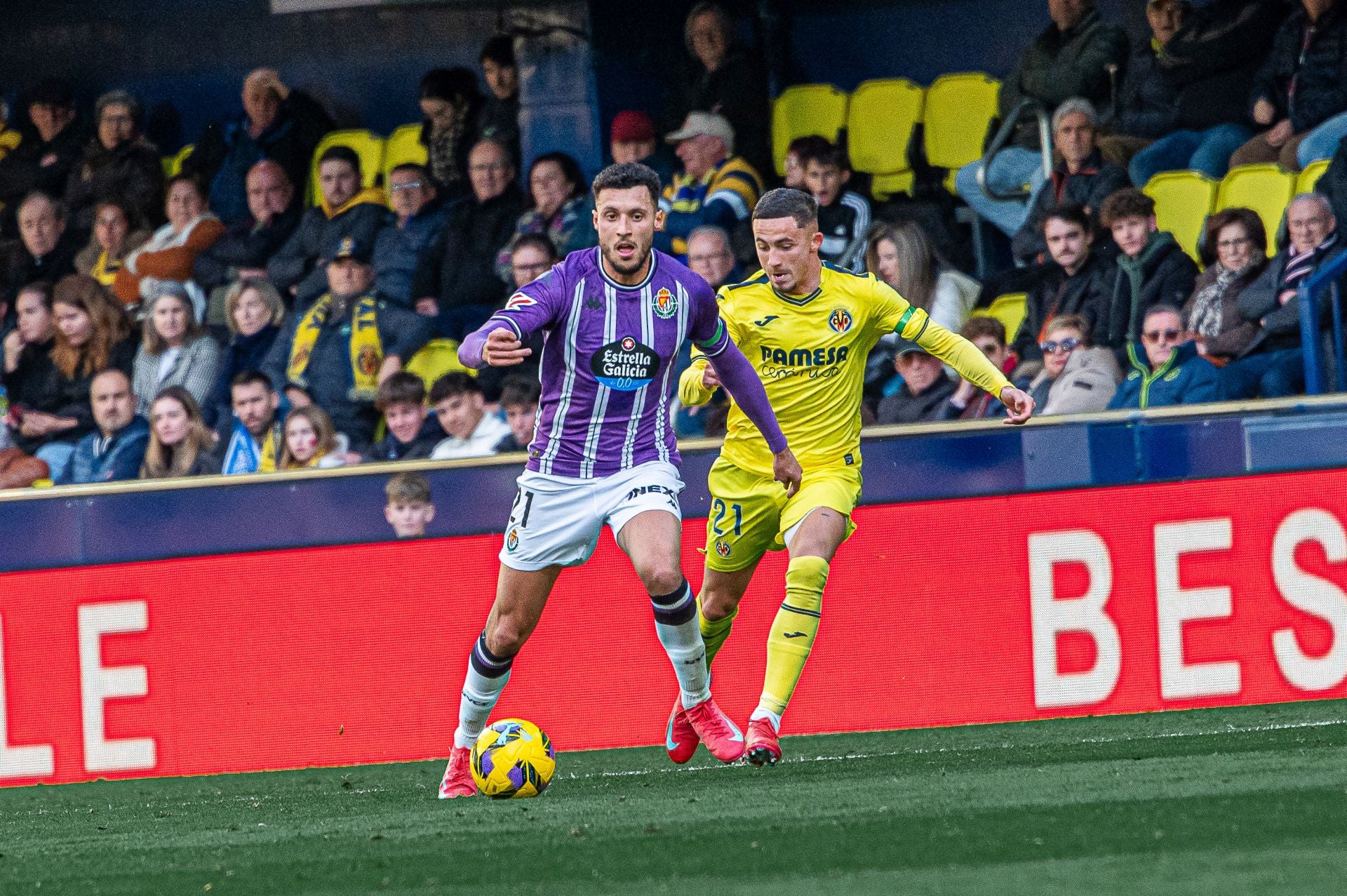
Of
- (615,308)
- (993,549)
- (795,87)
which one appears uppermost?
(795,87)

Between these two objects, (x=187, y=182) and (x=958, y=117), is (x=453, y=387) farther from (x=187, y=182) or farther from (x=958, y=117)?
(x=958, y=117)

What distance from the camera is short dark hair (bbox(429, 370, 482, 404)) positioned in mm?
8648

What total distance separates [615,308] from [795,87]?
5286mm

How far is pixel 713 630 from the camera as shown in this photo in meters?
6.64

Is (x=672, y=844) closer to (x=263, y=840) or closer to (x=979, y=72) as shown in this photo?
(x=263, y=840)

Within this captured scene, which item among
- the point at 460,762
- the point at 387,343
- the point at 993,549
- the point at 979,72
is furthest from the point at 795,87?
the point at 460,762

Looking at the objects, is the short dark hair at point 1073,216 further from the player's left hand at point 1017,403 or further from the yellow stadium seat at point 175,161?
the yellow stadium seat at point 175,161

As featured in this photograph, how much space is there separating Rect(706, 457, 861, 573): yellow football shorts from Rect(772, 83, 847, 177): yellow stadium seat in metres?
4.01

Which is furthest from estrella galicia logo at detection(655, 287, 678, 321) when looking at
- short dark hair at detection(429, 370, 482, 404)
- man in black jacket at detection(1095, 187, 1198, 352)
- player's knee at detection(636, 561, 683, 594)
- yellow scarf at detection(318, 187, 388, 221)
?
yellow scarf at detection(318, 187, 388, 221)

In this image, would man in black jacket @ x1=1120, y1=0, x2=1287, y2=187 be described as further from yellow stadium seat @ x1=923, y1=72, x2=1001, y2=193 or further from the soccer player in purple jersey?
the soccer player in purple jersey

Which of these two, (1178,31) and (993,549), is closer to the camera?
(993,549)

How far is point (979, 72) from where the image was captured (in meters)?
10.4

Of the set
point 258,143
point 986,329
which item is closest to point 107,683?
point 986,329

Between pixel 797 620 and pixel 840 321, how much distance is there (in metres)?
1.11
